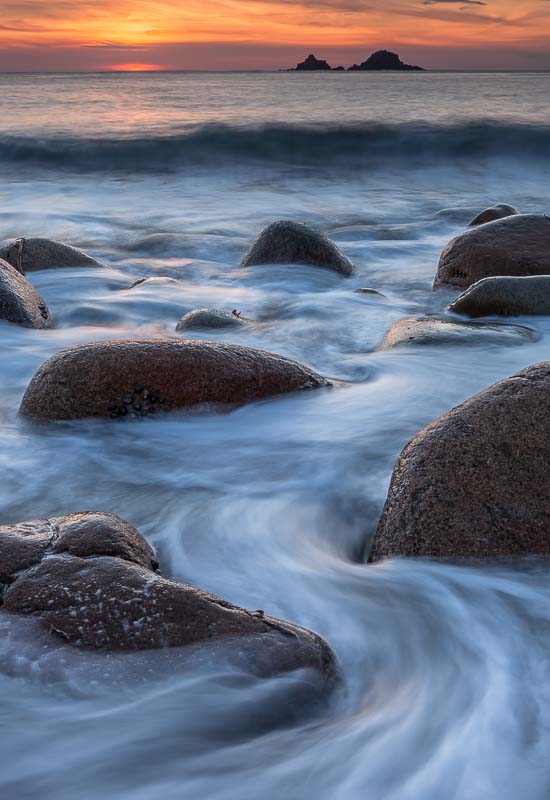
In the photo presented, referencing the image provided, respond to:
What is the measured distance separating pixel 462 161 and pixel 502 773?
58.9ft

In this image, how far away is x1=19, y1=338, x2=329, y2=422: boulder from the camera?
12.7 feet

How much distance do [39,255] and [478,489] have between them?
578cm

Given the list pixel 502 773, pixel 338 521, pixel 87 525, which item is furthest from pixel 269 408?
pixel 502 773

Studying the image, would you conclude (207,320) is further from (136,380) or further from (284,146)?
(284,146)

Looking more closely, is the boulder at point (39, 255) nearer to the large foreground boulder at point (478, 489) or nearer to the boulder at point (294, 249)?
the boulder at point (294, 249)

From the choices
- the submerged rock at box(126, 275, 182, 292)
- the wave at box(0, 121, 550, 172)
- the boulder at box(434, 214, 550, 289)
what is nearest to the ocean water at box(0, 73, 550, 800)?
the submerged rock at box(126, 275, 182, 292)

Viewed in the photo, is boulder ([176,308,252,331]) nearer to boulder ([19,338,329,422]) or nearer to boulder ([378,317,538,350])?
boulder ([378,317,538,350])

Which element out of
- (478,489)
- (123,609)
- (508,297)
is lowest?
(123,609)

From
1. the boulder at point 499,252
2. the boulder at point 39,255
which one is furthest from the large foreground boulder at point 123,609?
the boulder at point 39,255

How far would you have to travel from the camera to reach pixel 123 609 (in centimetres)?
213

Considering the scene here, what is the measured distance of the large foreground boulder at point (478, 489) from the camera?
2707 mm

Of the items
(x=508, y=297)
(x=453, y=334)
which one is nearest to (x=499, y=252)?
(x=508, y=297)

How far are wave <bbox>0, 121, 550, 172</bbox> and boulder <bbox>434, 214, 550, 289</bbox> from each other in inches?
462

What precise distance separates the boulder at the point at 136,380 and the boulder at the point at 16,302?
5.60ft
